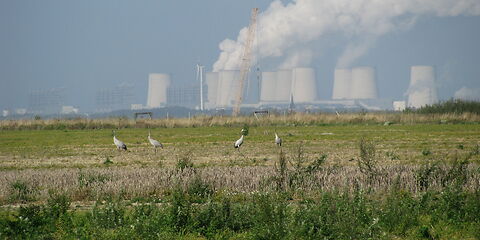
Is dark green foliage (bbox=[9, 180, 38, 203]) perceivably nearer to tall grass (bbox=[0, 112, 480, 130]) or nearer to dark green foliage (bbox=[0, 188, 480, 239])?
dark green foliage (bbox=[0, 188, 480, 239])

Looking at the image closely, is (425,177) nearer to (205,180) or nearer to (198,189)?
(205,180)

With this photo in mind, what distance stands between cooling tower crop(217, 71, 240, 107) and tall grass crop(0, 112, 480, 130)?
114 metres

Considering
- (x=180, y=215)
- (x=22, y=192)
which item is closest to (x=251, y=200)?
(x=180, y=215)

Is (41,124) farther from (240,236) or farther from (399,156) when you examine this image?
(240,236)

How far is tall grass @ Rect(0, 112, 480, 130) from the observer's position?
69525 millimetres

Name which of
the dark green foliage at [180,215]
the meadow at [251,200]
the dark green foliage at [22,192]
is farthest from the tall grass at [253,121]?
the dark green foliage at [180,215]

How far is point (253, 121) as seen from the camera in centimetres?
7100

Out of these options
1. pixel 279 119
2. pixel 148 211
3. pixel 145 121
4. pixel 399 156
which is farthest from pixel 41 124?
pixel 148 211

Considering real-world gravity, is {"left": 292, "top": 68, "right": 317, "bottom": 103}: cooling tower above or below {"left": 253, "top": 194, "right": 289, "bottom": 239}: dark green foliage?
above

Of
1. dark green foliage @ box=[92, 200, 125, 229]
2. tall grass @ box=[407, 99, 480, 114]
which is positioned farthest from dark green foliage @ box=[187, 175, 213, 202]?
tall grass @ box=[407, 99, 480, 114]

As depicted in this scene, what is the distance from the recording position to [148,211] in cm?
1472

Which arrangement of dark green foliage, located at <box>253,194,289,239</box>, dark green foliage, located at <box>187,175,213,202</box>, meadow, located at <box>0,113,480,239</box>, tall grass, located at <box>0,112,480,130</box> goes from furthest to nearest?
tall grass, located at <box>0,112,480,130</box>, dark green foliage, located at <box>187,175,213,202</box>, meadow, located at <box>0,113,480,239</box>, dark green foliage, located at <box>253,194,289,239</box>

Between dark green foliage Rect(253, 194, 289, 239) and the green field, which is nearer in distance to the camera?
dark green foliage Rect(253, 194, 289, 239)

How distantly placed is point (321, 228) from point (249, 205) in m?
1.96
